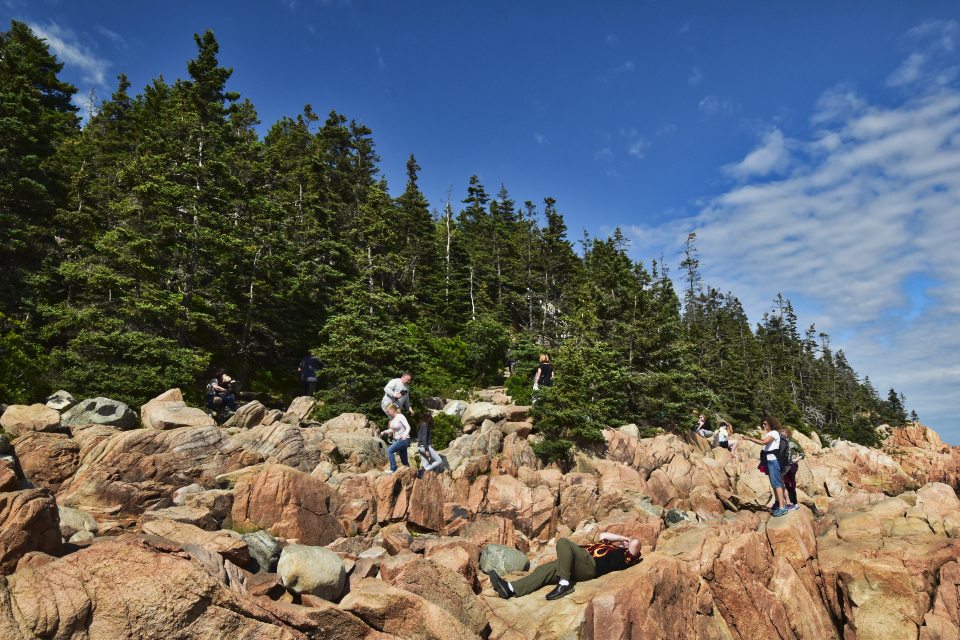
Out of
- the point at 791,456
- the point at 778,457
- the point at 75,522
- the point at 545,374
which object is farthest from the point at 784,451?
the point at 75,522

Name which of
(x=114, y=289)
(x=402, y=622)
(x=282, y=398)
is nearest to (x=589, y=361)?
(x=282, y=398)

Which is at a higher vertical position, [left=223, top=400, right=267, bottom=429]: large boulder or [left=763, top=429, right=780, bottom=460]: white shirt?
[left=223, top=400, right=267, bottom=429]: large boulder

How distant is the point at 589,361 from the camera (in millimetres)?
25641

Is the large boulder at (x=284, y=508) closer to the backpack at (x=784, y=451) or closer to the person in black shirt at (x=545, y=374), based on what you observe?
the backpack at (x=784, y=451)

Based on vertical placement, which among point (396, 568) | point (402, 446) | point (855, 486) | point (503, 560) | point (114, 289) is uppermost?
point (114, 289)

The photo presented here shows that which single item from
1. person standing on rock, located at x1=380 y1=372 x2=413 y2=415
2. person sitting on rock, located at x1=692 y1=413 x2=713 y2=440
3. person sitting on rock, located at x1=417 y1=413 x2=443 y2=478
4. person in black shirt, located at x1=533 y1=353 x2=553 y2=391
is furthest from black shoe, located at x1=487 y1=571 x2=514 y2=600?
person sitting on rock, located at x1=692 y1=413 x2=713 y2=440

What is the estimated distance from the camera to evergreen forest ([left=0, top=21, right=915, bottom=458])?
20.5m

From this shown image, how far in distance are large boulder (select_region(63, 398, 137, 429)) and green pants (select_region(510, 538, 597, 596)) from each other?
14.0 metres

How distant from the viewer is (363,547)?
36.4 ft

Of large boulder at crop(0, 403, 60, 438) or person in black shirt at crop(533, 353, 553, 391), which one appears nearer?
large boulder at crop(0, 403, 60, 438)

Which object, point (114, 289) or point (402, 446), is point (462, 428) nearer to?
point (402, 446)

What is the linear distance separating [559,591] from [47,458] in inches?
509

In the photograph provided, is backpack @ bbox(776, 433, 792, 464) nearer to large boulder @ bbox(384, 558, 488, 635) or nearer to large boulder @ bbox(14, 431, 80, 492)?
large boulder @ bbox(384, 558, 488, 635)

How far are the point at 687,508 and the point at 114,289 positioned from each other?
2710cm
